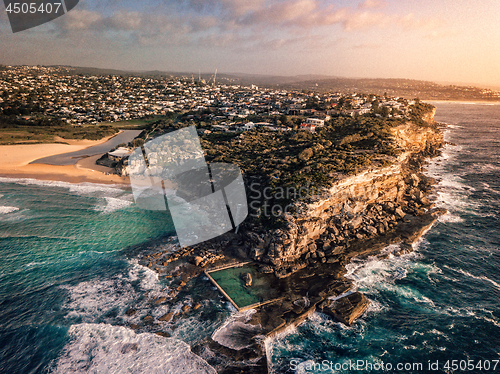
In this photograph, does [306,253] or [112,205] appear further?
[112,205]

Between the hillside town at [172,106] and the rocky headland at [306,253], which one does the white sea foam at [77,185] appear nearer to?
the rocky headland at [306,253]

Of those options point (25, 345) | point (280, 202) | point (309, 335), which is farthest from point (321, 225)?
point (25, 345)

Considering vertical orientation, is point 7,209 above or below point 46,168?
below

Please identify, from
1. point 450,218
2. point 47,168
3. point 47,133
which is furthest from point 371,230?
point 47,133

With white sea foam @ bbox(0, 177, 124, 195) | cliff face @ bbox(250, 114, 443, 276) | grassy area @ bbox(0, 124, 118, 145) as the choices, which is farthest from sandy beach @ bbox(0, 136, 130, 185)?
cliff face @ bbox(250, 114, 443, 276)

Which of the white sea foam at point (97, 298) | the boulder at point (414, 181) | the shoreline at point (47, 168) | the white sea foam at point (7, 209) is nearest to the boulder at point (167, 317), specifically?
the white sea foam at point (97, 298)

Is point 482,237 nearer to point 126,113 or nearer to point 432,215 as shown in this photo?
point 432,215

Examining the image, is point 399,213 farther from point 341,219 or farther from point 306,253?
point 306,253
